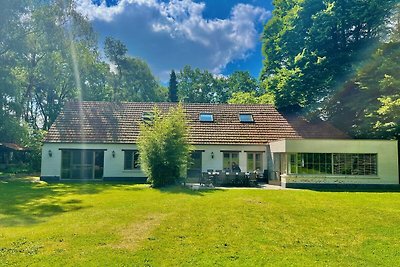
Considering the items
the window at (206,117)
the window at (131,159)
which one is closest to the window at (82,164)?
the window at (131,159)

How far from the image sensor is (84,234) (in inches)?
331

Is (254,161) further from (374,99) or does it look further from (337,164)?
(374,99)

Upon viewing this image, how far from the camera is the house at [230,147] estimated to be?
18344 mm

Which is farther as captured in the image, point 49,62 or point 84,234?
point 49,62

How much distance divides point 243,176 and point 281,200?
18.7ft

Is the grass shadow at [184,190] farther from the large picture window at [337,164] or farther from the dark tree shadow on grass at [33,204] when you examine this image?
the large picture window at [337,164]

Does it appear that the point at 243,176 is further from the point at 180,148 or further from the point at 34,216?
the point at 34,216

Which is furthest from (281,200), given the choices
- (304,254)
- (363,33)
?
(363,33)

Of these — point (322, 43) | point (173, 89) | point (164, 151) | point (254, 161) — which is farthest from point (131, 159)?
point (173, 89)

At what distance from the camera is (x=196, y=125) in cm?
2383

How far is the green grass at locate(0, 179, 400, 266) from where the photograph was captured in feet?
23.2

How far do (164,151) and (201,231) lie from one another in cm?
921

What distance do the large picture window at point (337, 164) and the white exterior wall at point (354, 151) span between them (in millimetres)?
213

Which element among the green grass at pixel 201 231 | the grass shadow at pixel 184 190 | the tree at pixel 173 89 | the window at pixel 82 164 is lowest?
the green grass at pixel 201 231
